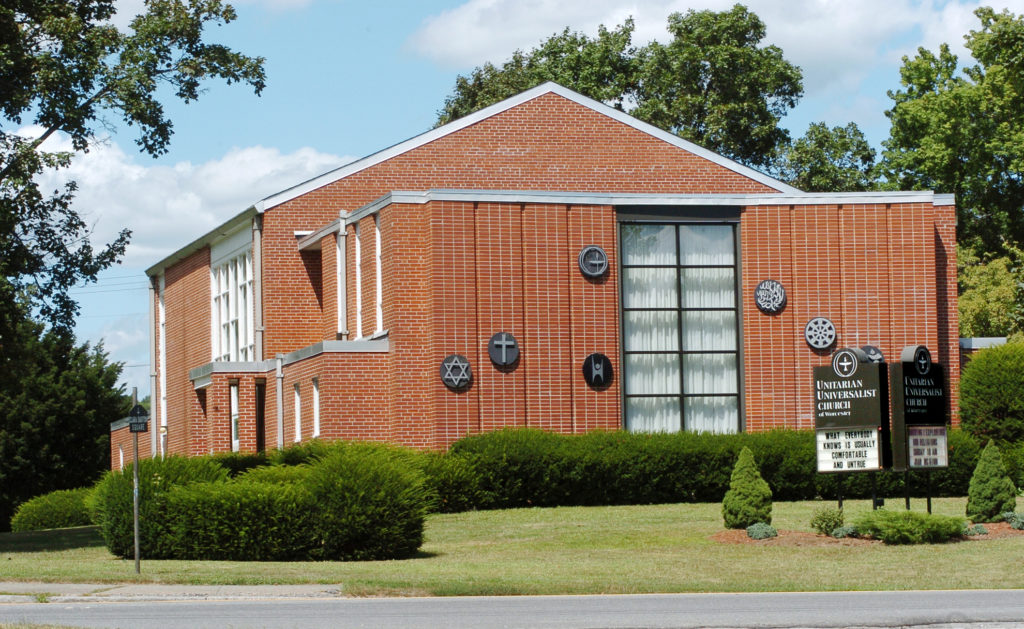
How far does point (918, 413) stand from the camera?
27.8 m

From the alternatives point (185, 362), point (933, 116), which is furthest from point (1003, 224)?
point (185, 362)

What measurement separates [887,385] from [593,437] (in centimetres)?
765

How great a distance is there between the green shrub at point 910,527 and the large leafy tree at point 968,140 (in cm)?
3334

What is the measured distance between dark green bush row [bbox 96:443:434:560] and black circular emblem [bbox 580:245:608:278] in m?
11.6

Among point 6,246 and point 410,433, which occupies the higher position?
point 6,246

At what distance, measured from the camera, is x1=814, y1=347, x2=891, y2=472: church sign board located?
89.1 ft

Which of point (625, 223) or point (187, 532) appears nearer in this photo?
point (187, 532)

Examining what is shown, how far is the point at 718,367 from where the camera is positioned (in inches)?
1457

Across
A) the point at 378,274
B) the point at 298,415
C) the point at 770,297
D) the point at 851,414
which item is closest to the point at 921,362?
the point at 851,414

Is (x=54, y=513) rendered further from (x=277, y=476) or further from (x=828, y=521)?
(x=828, y=521)

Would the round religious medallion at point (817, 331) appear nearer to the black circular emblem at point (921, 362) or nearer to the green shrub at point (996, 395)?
the green shrub at point (996, 395)

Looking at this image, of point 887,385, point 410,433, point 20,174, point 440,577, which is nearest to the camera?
point 440,577

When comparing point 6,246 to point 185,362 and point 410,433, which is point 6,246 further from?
point 185,362

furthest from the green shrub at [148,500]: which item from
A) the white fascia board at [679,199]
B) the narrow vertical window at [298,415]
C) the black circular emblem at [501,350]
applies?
the white fascia board at [679,199]
